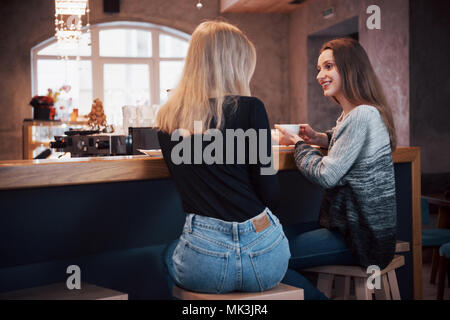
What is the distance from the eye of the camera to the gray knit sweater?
167cm

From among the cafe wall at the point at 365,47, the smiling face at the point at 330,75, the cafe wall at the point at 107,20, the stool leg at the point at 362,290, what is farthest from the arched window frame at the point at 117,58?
the stool leg at the point at 362,290

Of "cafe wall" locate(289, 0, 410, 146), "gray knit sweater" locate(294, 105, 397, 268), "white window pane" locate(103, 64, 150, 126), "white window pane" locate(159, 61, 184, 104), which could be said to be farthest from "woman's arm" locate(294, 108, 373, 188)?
"white window pane" locate(159, 61, 184, 104)

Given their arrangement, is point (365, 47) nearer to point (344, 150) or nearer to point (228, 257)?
point (344, 150)

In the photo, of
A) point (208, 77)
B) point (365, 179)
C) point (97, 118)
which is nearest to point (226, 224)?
point (208, 77)

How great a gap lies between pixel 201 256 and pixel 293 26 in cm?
884

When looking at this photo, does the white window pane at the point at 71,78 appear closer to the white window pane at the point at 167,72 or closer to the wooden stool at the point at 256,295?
the white window pane at the point at 167,72

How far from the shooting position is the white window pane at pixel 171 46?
10500 mm

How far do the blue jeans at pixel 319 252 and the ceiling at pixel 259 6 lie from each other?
7.61m

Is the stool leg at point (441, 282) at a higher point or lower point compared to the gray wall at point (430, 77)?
lower

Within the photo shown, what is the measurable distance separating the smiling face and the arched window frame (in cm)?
802

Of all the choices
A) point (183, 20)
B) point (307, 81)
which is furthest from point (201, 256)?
point (183, 20)

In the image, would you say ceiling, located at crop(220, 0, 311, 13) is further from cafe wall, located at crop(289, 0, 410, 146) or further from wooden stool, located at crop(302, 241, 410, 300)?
wooden stool, located at crop(302, 241, 410, 300)
